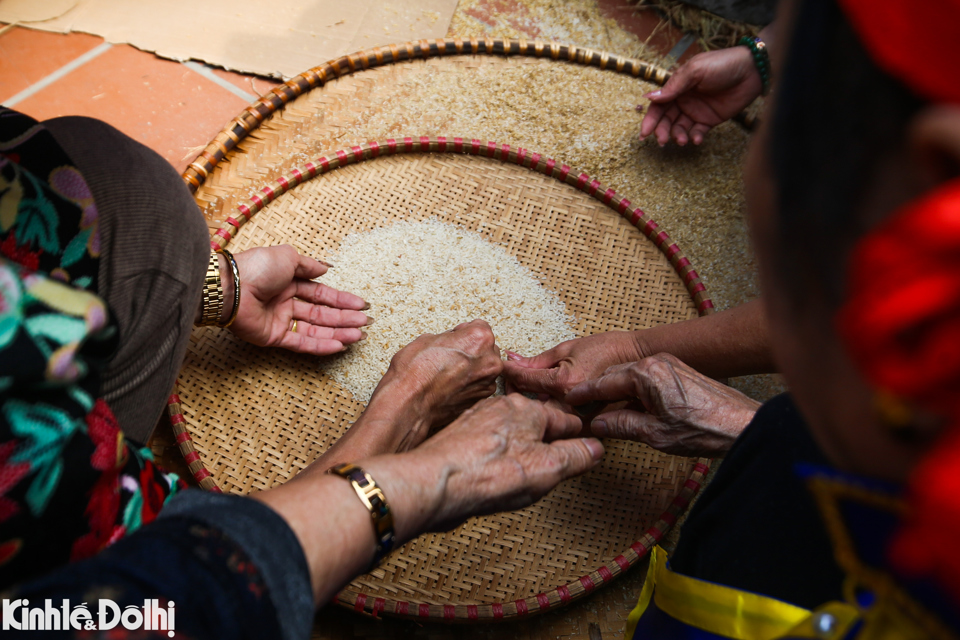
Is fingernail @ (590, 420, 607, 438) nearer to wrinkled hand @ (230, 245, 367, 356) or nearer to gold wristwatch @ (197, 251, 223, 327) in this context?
wrinkled hand @ (230, 245, 367, 356)

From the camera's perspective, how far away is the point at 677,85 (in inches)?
54.2

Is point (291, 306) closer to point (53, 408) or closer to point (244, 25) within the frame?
point (53, 408)

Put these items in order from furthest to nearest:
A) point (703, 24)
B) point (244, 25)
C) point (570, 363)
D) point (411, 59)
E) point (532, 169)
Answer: point (703, 24)
point (244, 25)
point (411, 59)
point (532, 169)
point (570, 363)

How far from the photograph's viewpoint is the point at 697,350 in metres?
1.05

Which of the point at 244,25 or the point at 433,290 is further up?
the point at 244,25

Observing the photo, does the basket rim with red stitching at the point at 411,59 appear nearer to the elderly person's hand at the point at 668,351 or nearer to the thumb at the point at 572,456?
the elderly person's hand at the point at 668,351

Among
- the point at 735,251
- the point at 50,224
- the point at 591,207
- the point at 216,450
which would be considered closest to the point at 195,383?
the point at 216,450

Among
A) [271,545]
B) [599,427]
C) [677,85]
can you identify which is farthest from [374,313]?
[677,85]

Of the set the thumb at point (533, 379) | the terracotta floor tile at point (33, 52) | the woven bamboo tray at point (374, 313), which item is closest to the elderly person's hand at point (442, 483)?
the thumb at point (533, 379)

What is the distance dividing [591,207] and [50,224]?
3.26ft

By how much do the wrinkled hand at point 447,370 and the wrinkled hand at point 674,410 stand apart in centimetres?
21

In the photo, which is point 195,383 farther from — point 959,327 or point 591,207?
point 959,327

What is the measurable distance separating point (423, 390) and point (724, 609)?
Answer: 1.77 feet

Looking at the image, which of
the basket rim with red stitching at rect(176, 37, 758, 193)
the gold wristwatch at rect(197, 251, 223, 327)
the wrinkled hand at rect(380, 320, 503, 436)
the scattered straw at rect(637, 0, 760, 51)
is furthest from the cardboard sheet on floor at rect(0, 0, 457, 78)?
the wrinkled hand at rect(380, 320, 503, 436)
